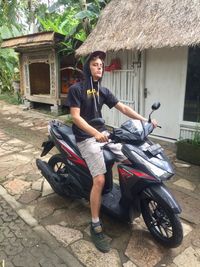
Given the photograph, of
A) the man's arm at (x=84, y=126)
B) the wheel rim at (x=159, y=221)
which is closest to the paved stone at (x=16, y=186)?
the man's arm at (x=84, y=126)

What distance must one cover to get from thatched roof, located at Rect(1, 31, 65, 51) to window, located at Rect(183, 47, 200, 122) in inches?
193

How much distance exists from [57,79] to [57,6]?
2628 millimetres

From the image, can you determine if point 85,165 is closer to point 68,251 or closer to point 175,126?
point 68,251

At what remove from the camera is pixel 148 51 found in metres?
6.09

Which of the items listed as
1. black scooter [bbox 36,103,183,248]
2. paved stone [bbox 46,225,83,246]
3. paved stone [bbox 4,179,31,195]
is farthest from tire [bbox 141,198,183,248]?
paved stone [bbox 4,179,31,195]

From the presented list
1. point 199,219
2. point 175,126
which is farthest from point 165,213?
point 175,126

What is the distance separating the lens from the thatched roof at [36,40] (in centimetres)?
A: 866

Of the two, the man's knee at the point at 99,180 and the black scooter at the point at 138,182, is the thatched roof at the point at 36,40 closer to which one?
the black scooter at the point at 138,182

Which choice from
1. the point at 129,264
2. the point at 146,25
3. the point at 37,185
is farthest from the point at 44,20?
the point at 129,264

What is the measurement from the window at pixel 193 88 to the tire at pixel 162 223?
3.10m

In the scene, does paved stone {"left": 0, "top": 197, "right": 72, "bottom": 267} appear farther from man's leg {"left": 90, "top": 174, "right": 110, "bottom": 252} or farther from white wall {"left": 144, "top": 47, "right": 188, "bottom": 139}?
white wall {"left": 144, "top": 47, "right": 188, "bottom": 139}

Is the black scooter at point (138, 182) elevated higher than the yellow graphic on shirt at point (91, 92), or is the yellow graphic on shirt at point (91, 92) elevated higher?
the yellow graphic on shirt at point (91, 92)

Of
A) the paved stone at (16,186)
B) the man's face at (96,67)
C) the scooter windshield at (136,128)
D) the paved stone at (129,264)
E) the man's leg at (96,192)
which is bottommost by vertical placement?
the paved stone at (129,264)

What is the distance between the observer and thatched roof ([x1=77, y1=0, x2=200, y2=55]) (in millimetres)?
4812
